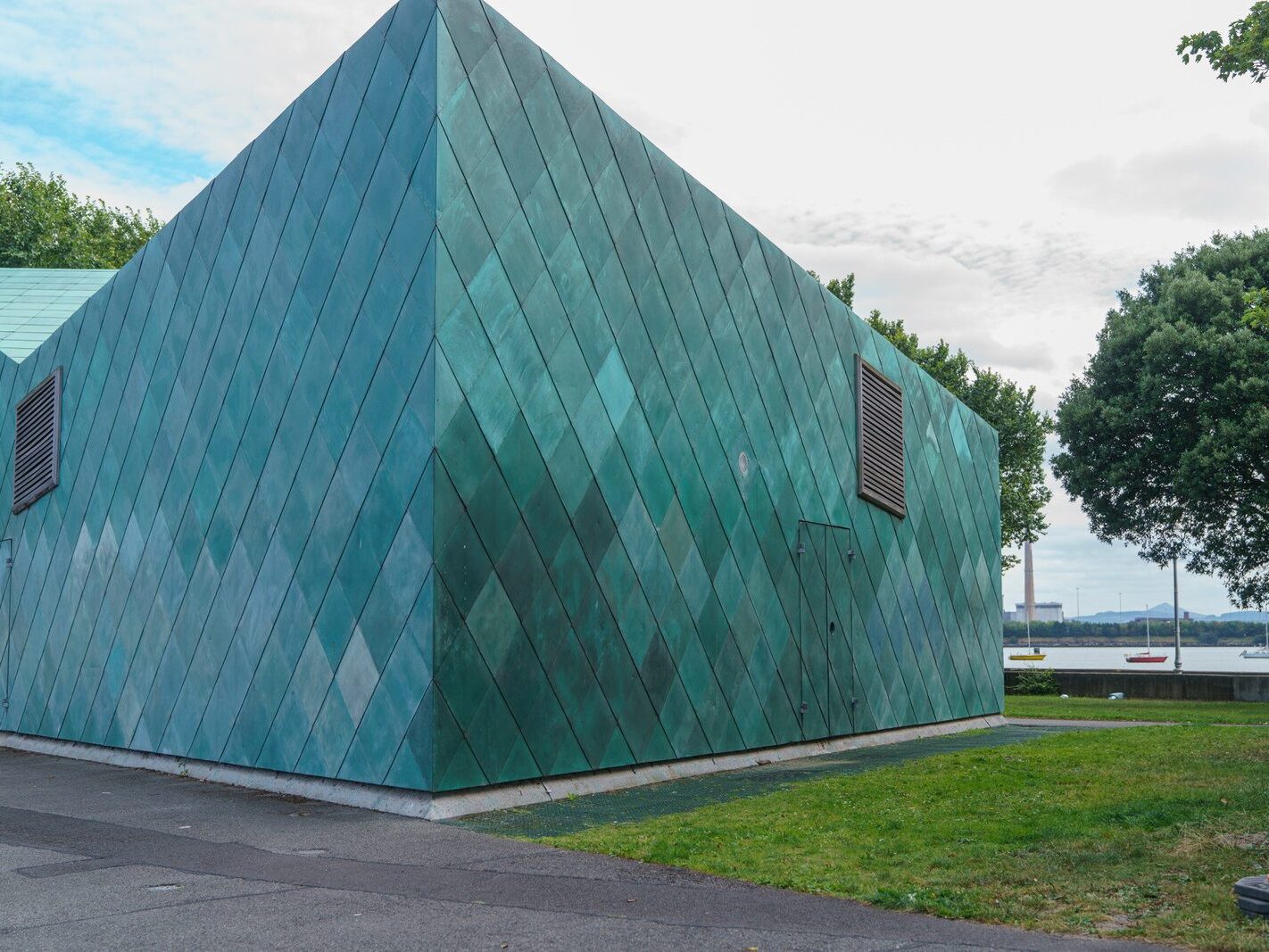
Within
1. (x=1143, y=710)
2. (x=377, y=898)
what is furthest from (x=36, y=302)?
(x=1143, y=710)

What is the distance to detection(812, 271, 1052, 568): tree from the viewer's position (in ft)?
149

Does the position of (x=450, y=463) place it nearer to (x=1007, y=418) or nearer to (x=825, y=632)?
(x=825, y=632)

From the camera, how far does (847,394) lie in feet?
66.7

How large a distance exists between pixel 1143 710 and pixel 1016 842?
23593 millimetres

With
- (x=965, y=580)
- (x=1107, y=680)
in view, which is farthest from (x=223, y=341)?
(x=1107, y=680)

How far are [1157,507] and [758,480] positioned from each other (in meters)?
22.9

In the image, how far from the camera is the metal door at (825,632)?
18.0m

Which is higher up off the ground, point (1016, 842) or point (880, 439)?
point (880, 439)

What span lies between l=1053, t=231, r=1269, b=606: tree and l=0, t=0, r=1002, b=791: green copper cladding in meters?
16.3

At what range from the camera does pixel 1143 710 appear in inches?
1169

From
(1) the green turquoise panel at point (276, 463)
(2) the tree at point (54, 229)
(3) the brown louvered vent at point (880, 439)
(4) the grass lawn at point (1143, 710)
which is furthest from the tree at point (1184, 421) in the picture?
(2) the tree at point (54, 229)

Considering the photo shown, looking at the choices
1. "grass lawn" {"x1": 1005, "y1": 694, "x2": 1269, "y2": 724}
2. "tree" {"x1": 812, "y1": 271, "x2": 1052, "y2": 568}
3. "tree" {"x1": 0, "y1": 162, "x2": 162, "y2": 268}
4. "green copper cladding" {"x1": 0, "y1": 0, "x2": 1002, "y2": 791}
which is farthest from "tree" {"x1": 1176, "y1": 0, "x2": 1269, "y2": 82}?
"tree" {"x1": 0, "y1": 162, "x2": 162, "y2": 268}

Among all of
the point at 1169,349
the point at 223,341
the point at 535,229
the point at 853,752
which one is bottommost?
the point at 853,752

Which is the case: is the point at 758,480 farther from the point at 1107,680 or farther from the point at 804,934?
the point at 1107,680
